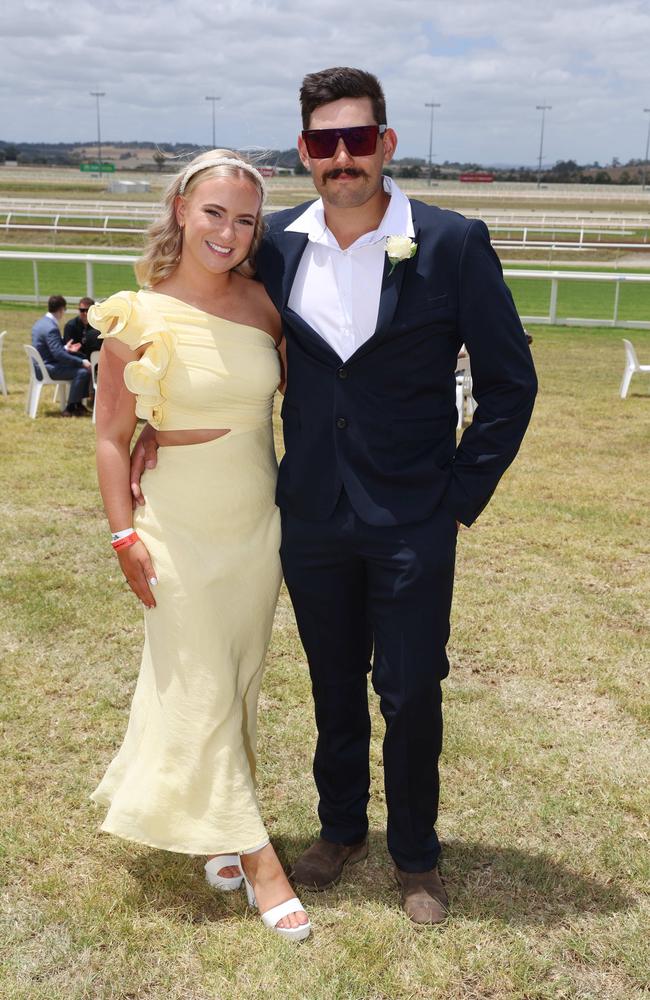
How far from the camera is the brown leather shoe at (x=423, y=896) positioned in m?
3.22

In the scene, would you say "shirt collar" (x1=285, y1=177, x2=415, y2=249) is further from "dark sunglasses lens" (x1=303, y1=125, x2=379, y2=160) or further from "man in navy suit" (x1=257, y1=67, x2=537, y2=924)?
"dark sunglasses lens" (x1=303, y1=125, x2=379, y2=160)

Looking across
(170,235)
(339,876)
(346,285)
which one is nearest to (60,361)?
(170,235)

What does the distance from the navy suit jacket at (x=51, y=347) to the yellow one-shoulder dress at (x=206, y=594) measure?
926 cm

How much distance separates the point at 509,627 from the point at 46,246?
41011mm

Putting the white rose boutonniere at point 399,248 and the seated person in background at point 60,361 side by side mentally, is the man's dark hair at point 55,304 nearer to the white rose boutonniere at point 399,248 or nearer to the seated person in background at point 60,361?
the seated person in background at point 60,361

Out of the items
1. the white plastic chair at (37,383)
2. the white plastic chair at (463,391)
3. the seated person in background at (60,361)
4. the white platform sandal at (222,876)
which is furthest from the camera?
the seated person in background at (60,361)

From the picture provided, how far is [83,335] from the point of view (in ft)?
42.1

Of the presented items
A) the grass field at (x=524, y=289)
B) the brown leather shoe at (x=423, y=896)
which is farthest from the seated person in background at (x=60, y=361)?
the grass field at (x=524, y=289)

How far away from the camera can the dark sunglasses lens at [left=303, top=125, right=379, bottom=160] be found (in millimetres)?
2809

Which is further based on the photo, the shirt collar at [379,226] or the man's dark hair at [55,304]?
the man's dark hair at [55,304]

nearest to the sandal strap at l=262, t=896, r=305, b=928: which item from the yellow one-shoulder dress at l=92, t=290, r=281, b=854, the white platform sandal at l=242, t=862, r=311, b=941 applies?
the white platform sandal at l=242, t=862, r=311, b=941

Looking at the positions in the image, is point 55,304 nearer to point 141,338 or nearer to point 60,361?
point 60,361

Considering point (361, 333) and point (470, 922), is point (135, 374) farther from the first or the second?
point (470, 922)

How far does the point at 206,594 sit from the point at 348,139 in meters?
1.38
